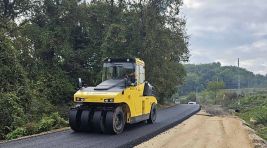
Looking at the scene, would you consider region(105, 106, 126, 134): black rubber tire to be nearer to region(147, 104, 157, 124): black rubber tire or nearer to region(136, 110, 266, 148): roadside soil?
region(136, 110, 266, 148): roadside soil

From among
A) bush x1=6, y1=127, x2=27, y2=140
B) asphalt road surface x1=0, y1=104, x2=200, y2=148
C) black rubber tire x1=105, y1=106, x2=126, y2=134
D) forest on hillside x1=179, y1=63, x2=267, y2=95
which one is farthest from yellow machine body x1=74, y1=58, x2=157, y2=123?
forest on hillside x1=179, y1=63, x2=267, y2=95

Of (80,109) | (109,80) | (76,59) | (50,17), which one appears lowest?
(80,109)

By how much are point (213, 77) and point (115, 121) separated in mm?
145575

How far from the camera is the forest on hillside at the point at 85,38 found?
33.2 m

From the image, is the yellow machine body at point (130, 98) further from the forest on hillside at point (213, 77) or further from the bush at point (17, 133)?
the forest on hillside at point (213, 77)

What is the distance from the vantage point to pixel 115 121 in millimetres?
14742

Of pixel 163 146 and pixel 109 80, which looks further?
pixel 109 80

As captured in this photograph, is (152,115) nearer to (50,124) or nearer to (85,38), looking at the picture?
(50,124)

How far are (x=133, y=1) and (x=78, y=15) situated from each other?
574 cm

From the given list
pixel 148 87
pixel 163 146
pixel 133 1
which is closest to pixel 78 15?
pixel 133 1

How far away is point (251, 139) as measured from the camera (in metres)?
16.2

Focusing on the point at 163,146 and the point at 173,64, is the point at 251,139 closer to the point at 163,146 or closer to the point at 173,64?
the point at 163,146

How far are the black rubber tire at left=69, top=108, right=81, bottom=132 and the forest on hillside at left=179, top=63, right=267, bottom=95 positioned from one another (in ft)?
443

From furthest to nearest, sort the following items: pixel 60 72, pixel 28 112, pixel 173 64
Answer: pixel 173 64 < pixel 60 72 < pixel 28 112
